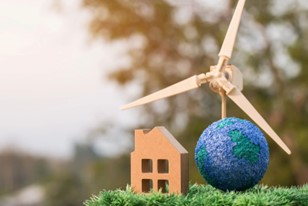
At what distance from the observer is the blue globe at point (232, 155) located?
5.69m

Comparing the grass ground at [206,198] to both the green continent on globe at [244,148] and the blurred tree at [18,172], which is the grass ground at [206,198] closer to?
the green continent on globe at [244,148]

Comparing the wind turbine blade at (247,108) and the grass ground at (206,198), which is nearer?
the grass ground at (206,198)

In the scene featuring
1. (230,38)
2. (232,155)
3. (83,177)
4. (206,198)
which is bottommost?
(206,198)

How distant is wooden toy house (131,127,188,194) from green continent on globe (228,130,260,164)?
404 mm

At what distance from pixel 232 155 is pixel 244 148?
0.12 m

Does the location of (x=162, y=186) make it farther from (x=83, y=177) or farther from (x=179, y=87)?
(x=83, y=177)

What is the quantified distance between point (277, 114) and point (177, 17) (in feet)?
9.79

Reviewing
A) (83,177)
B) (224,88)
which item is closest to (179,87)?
(224,88)

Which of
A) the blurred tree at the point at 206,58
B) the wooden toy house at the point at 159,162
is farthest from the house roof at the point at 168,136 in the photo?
the blurred tree at the point at 206,58

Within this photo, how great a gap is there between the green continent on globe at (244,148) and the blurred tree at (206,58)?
28.6 feet

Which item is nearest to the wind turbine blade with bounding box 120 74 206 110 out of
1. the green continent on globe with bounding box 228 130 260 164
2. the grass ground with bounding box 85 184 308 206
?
the green continent on globe with bounding box 228 130 260 164

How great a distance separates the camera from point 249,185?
5859mm

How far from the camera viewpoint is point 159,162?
5.85 metres

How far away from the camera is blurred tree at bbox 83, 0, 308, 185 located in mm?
14742
